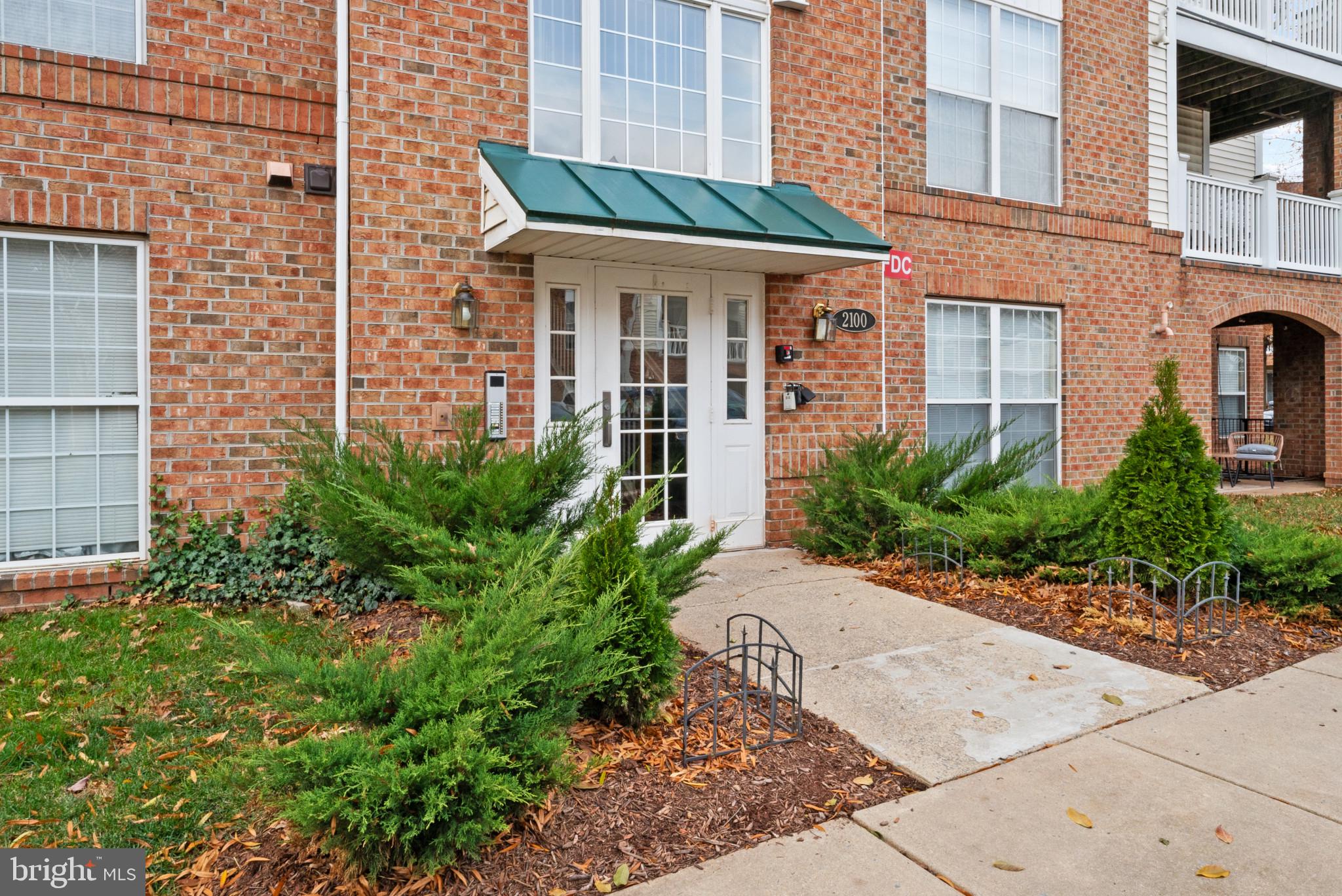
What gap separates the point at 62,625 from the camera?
521 centimetres

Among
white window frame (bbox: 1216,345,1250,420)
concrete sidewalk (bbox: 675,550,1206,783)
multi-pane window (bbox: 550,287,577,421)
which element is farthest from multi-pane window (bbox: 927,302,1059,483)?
white window frame (bbox: 1216,345,1250,420)

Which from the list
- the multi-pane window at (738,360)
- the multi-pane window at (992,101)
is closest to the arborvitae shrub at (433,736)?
the multi-pane window at (738,360)

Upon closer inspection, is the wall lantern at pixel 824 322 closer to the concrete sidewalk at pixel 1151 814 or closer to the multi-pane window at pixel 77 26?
the concrete sidewalk at pixel 1151 814

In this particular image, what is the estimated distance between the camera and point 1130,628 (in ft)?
16.7

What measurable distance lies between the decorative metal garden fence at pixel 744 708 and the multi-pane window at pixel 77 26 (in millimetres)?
5582

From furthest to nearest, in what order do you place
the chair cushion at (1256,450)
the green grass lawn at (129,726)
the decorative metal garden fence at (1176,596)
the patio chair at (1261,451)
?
the chair cushion at (1256,450) → the patio chair at (1261,451) → the decorative metal garden fence at (1176,596) → the green grass lawn at (129,726)

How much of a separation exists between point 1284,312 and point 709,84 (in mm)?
9670

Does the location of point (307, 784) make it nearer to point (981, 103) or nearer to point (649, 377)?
point (649, 377)

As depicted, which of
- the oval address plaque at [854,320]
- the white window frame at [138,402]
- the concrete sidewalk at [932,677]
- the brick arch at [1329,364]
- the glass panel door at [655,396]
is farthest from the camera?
the brick arch at [1329,364]

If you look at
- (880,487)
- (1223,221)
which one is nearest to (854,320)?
(880,487)

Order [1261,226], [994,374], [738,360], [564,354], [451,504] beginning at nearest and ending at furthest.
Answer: [451,504] → [564,354] → [738,360] → [994,374] → [1261,226]

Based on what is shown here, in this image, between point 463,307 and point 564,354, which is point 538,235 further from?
point 564,354

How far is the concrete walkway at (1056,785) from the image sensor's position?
8.76ft

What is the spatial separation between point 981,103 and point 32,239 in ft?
28.3
